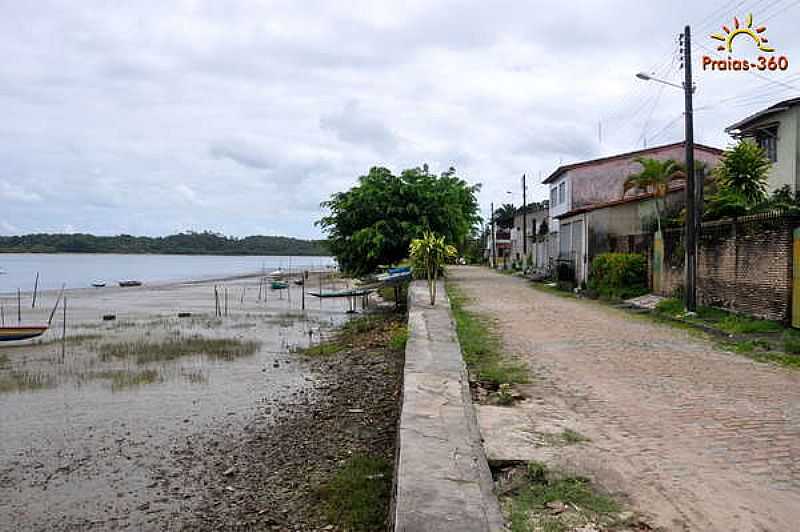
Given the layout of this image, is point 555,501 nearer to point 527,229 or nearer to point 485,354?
point 485,354

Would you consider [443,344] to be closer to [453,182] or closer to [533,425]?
[533,425]

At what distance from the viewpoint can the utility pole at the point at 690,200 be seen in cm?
1645

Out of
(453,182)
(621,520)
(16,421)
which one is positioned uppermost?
(453,182)

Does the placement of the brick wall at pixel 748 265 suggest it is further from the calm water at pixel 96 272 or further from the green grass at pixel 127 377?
the calm water at pixel 96 272

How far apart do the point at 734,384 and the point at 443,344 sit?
198 inches

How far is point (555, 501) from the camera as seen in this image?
487 centimetres

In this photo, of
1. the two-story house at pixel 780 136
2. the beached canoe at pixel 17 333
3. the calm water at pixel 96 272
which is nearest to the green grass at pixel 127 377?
the beached canoe at pixel 17 333

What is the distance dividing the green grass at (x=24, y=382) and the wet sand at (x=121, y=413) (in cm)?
3

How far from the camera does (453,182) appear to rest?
3722cm

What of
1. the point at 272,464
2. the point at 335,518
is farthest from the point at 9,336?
the point at 335,518

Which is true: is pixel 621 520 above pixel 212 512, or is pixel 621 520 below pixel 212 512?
above

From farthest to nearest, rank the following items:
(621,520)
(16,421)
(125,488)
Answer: (16,421)
(125,488)
(621,520)

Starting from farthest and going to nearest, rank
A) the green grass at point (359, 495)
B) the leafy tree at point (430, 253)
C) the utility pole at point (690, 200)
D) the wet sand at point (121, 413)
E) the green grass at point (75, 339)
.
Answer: the green grass at point (75, 339) < the leafy tree at point (430, 253) < the utility pole at point (690, 200) < the wet sand at point (121, 413) < the green grass at point (359, 495)

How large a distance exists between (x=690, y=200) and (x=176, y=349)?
1454 centimetres
